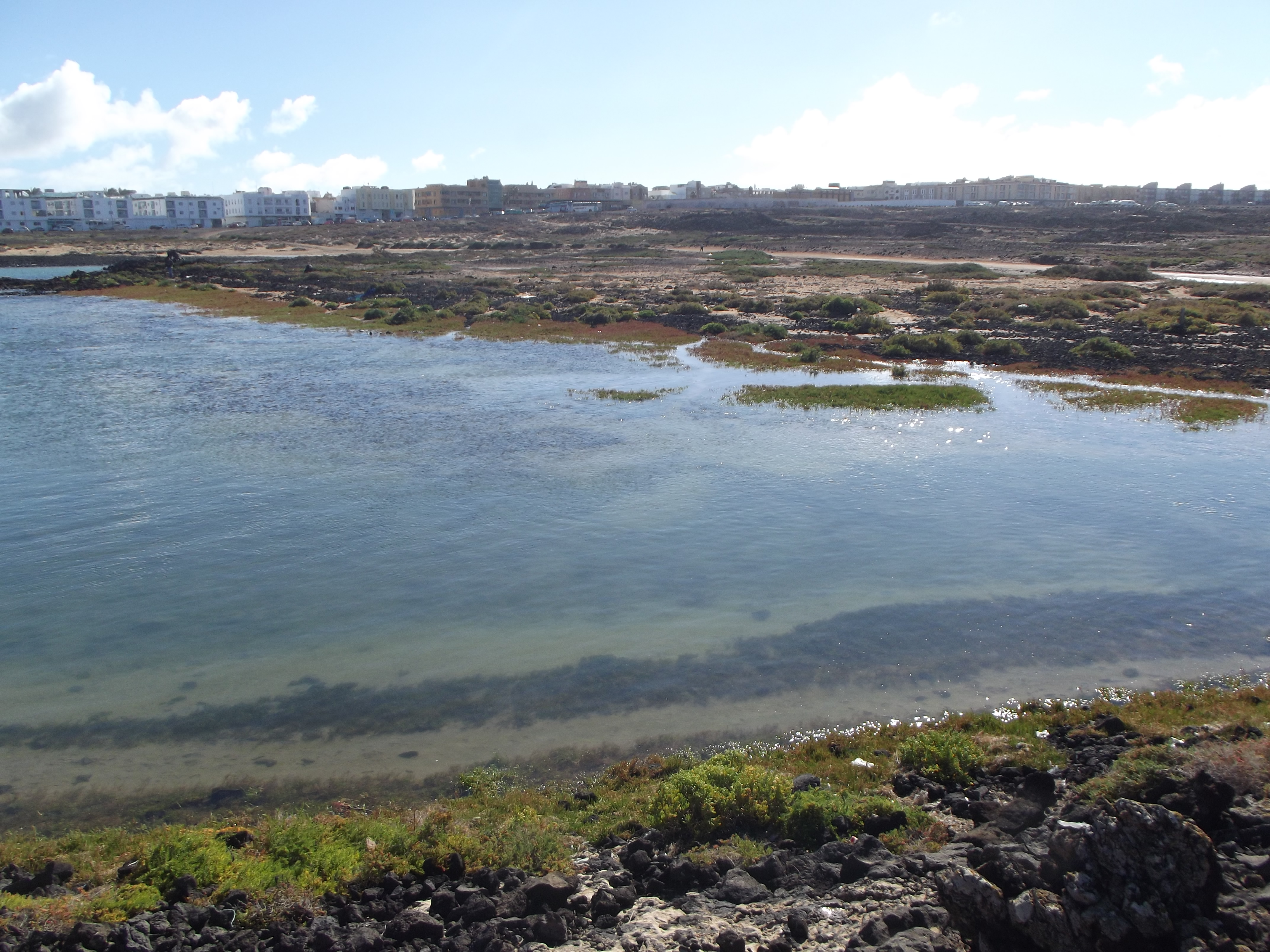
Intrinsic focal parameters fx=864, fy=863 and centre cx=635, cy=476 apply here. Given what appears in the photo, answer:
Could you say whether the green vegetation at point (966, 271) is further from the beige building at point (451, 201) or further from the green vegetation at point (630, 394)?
the beige building at point (451, 201)

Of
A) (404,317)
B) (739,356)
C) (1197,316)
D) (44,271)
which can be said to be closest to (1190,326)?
(1197,316)

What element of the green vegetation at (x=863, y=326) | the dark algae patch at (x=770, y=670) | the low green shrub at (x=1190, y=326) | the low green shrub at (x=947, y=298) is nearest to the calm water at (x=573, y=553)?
the dark algae patch at (x=770, y=670)

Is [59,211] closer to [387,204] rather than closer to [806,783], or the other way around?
[387,204]

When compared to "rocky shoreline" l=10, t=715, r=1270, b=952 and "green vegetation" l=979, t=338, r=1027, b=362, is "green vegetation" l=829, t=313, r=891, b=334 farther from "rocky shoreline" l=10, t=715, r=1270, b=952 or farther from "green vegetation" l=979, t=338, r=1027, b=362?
"rocky shoreline" l=10, t=715, r=1270, b=952

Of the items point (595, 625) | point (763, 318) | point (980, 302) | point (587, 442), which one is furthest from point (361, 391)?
point (980, 302)

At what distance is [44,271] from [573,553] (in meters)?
95.0

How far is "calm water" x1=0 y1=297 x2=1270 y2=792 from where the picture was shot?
41.6ft

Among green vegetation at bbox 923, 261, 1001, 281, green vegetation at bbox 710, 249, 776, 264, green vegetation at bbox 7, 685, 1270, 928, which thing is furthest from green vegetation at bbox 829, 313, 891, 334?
green vegetation at bbox 710, 249, 776, 264

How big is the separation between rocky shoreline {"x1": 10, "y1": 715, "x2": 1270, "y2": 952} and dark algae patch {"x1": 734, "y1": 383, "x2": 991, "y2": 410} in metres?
21.5

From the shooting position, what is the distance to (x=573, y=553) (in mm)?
16953

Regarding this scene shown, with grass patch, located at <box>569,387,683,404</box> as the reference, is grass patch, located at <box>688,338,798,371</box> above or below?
above

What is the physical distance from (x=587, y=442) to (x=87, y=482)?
1258 centimetres

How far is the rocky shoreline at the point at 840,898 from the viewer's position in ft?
20.1

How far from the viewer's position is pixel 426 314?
169 ft
